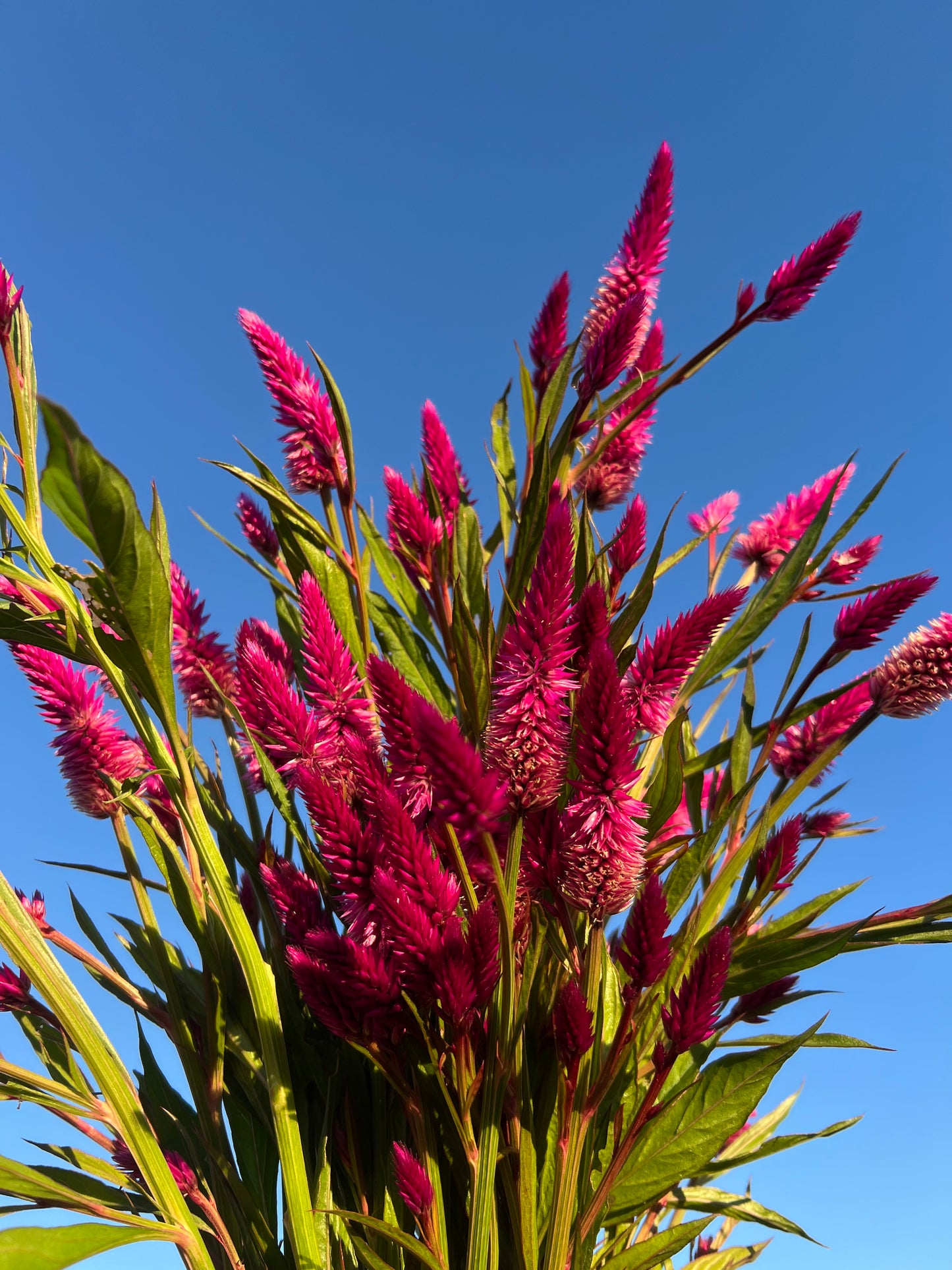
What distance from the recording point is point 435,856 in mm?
808

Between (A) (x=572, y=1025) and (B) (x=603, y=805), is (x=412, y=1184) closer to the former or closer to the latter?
(A) (x=572, y=1025)

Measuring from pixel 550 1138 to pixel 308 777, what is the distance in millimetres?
475

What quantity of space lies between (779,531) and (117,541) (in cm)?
100

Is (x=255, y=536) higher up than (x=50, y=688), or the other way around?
(x=255, y=536)

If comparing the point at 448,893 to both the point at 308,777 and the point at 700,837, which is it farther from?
the point at 700,837

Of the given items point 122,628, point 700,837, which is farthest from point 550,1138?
point 122,628

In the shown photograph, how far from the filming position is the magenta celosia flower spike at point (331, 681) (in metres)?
0.83

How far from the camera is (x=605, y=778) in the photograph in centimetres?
70

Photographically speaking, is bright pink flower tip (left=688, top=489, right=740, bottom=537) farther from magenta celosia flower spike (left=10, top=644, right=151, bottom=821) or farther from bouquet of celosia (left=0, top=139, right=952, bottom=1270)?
magenta celosia flower spike (left=10, top=644, right=151, bottom=821)

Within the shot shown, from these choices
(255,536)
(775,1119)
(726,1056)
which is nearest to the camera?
(726,1056)

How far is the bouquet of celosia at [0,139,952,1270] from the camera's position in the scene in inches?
28.1

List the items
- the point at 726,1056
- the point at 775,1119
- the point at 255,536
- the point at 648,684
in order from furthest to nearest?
the point at 775,1119, the point at 255,536, the point at 726,1056, the point at 648,684

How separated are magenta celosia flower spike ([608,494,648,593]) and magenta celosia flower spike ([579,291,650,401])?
15cm

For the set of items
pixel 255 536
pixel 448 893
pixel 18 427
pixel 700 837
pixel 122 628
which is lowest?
pixel 448 893
